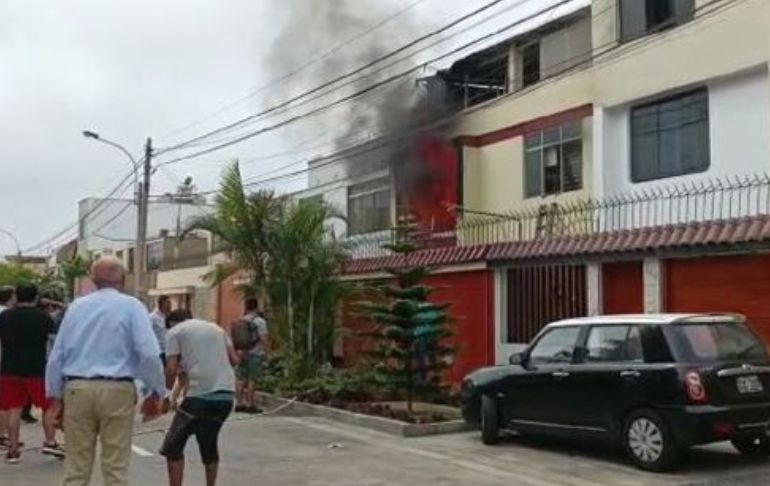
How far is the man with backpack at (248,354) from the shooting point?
1499 cm

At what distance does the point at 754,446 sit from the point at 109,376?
6753mm

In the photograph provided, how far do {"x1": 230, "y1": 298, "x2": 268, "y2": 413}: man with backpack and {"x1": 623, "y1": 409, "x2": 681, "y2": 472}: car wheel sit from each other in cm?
679

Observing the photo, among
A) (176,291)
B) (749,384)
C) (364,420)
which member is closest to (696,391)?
(749,384)

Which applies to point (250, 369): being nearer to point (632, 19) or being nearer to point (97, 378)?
point (97, 378)

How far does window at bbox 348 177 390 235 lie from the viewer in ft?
89.4

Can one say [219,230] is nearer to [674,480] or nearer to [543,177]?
[543,177]

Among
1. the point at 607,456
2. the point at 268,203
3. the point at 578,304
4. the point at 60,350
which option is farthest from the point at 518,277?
the point at 60,350

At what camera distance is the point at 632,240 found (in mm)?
14297

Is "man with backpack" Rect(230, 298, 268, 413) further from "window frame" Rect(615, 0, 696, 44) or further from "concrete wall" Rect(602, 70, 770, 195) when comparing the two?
"window frame" Rect(615, 0, 696, 44)

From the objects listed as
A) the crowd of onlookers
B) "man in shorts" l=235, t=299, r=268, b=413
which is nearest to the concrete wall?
"man in shorts" l=235, t=299, r=268, b=413

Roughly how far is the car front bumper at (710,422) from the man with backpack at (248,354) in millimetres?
7283

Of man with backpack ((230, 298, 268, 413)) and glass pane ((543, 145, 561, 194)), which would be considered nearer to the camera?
man with backpack ((230, 298, 268, 413))

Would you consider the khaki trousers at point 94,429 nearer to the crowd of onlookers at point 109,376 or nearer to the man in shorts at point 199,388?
A: the crowd of onlookers at point 109,376

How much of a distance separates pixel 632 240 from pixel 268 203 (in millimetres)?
6932
